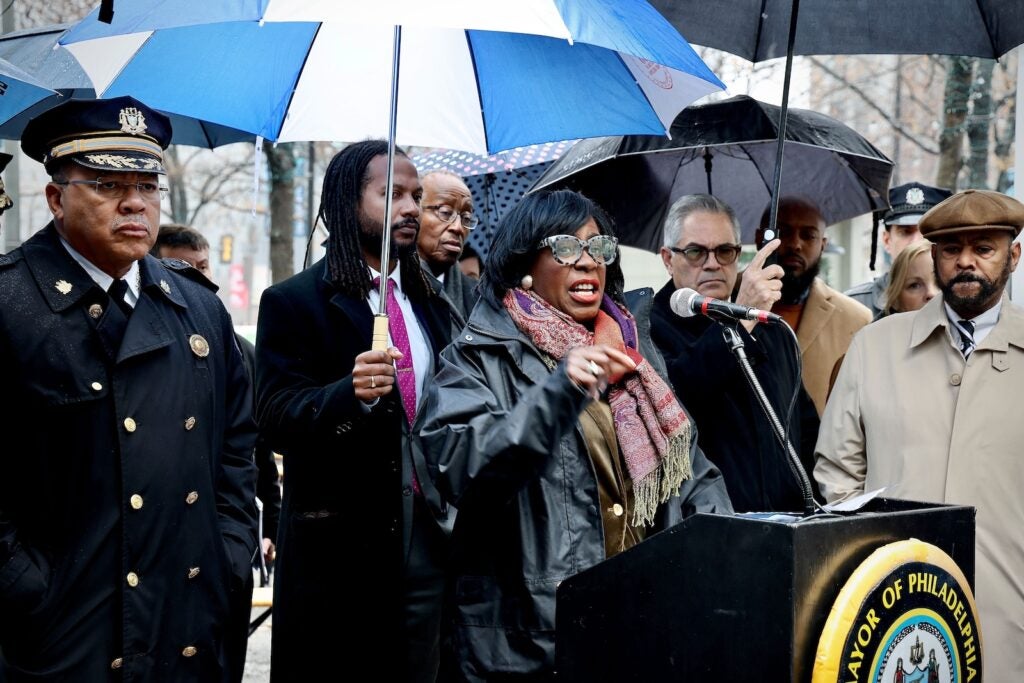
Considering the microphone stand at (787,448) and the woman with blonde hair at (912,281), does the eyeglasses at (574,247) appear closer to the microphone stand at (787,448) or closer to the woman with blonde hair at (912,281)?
the microphone stand at (787,448)

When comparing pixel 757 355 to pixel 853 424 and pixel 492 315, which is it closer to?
pixel 853 424

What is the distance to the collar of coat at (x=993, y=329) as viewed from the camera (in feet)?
15.7

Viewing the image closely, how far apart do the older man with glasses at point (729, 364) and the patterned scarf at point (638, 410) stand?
2.37 feet

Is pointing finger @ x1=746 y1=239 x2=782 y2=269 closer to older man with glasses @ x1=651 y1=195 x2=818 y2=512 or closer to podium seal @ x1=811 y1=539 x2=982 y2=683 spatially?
older man with glasses @ x1=651 y1=195 x2=818 y2=512

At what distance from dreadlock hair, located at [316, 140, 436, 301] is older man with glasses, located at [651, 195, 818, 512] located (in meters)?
1.06

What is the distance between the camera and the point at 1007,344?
15.7 ft

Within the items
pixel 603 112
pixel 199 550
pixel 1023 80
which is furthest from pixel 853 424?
pixel 199 550

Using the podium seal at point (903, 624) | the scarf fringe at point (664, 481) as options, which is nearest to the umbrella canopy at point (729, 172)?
the scarf fringe at point (664, 481)

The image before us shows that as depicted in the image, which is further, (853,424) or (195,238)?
(195,238)

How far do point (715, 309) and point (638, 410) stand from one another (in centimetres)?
62

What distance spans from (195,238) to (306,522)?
3.04m

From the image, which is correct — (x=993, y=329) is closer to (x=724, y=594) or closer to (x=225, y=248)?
(x=724, y=594)

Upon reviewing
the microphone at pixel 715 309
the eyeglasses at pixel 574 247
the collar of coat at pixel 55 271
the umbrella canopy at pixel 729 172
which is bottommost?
the microphone at pixel 715 309


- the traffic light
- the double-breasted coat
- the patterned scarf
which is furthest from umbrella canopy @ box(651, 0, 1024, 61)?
the traffic light
